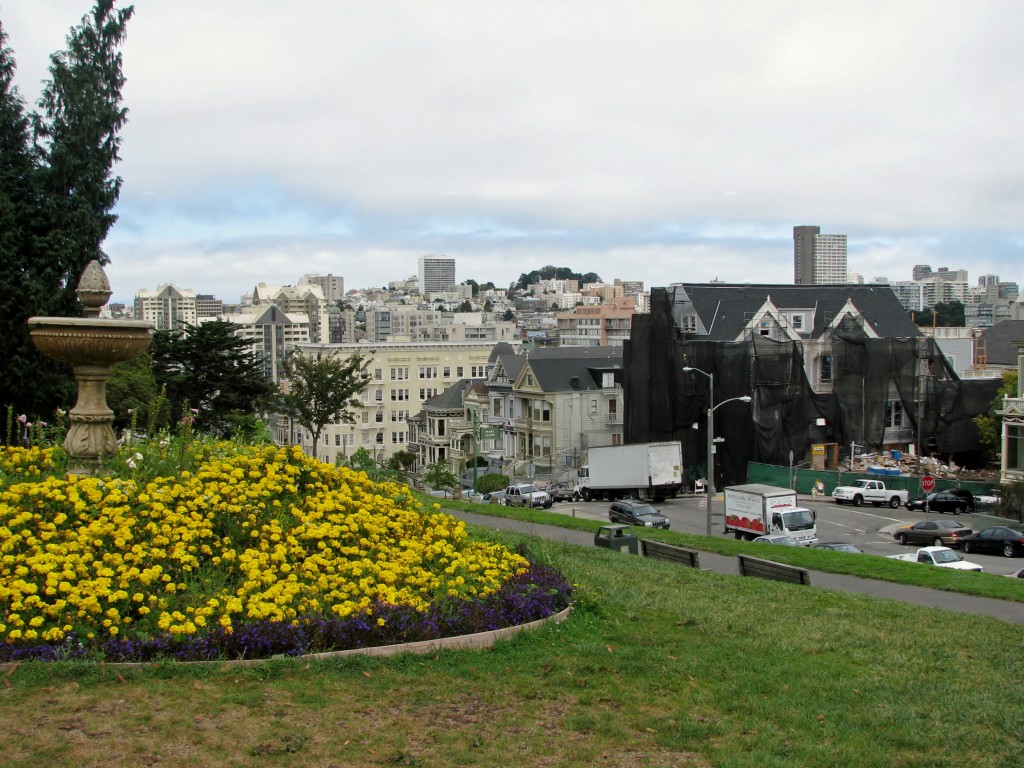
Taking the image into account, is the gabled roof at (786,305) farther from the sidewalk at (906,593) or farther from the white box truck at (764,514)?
the sidewalk at (906,593)

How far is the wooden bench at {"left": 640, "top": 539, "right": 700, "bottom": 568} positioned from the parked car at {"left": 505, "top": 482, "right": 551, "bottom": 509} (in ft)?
93.2

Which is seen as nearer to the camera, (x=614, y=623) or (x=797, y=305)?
(x=614, y=623)

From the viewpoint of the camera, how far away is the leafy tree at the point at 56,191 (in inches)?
1262

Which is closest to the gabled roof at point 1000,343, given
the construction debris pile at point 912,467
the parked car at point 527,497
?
the construction debris pile at point 912,467

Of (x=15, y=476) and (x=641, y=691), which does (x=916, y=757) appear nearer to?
(x=641, y=691)

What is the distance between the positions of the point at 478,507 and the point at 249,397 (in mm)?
25414

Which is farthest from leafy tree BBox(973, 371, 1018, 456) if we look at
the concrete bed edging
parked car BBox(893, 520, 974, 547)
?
the concrete bed edging

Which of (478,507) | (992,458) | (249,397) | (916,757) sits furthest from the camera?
(992,458)

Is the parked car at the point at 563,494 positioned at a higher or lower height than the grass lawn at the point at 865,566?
lower

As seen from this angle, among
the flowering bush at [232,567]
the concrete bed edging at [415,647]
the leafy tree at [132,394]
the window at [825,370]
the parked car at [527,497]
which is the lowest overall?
the parked car at [527,497]

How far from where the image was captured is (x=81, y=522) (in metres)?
11.3

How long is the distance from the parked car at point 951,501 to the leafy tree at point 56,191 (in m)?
36.9

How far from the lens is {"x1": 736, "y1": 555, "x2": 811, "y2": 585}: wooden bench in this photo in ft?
59.1

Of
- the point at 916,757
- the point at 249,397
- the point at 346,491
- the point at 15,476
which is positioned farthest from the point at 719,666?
the point at 249,397
